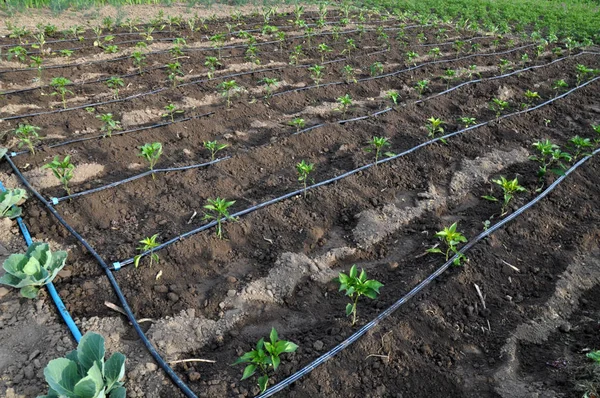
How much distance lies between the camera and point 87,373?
2.36 m

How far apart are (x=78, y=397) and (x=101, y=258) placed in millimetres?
1442

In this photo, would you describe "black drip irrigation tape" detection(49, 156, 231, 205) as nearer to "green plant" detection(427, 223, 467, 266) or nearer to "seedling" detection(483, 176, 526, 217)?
"green plant" detection(427, 223, 467, 266)

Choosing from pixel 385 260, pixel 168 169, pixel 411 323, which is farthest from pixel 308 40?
pixel 411 323

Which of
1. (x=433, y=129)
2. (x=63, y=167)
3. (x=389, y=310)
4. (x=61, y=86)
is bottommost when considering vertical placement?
(x=389, y=310)

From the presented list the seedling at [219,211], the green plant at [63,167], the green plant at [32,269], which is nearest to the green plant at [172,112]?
the green plant at [63,167]

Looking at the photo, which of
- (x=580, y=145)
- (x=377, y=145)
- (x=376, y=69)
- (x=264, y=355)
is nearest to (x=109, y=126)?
(x=377, y=145)

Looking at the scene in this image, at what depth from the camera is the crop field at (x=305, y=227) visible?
2854mm

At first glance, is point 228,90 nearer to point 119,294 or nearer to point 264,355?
point 119,294

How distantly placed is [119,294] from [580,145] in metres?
4.97

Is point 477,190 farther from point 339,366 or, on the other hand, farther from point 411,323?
point 339,366

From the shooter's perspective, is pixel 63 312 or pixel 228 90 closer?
pixel 63 312

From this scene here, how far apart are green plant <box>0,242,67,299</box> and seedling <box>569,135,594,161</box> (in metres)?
5.16

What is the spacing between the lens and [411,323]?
309 centimetres

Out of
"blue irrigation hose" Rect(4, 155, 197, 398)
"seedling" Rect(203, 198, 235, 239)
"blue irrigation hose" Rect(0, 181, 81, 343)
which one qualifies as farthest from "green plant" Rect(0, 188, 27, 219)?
"seedling" Rect(203, 198, 235, 239)
